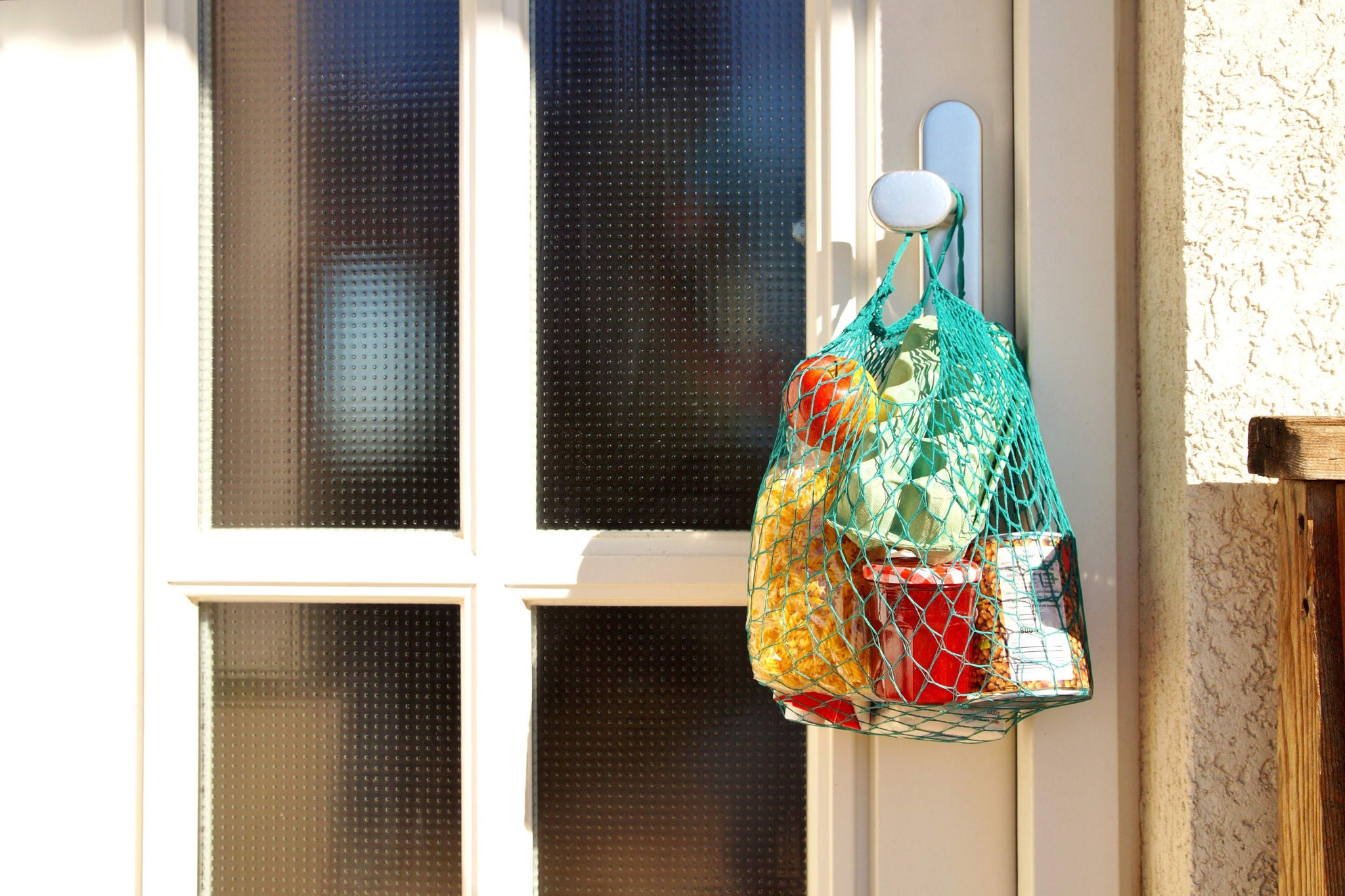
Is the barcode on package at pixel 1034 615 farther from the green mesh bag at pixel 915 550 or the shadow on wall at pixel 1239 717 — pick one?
the shadow on wall at pixel 1239 717

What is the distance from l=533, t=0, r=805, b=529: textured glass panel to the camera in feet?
2.58

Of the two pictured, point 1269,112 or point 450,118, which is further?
point 450,118

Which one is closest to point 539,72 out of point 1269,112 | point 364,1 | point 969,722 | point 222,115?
point 364,1

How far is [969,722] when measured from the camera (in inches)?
25.8

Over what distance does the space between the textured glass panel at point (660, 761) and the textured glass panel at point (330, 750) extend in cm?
11

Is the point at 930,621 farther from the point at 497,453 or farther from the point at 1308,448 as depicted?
the point at 497,453

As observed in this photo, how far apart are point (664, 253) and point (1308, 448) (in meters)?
0.57

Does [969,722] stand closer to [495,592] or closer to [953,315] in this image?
[953,315]

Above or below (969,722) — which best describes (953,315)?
above

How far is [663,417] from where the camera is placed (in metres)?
0.80

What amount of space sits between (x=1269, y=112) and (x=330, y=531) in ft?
3.11

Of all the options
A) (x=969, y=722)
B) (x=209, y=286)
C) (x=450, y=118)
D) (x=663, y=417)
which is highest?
(x=450, y=118)

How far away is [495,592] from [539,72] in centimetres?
56

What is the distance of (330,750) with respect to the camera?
823mm
